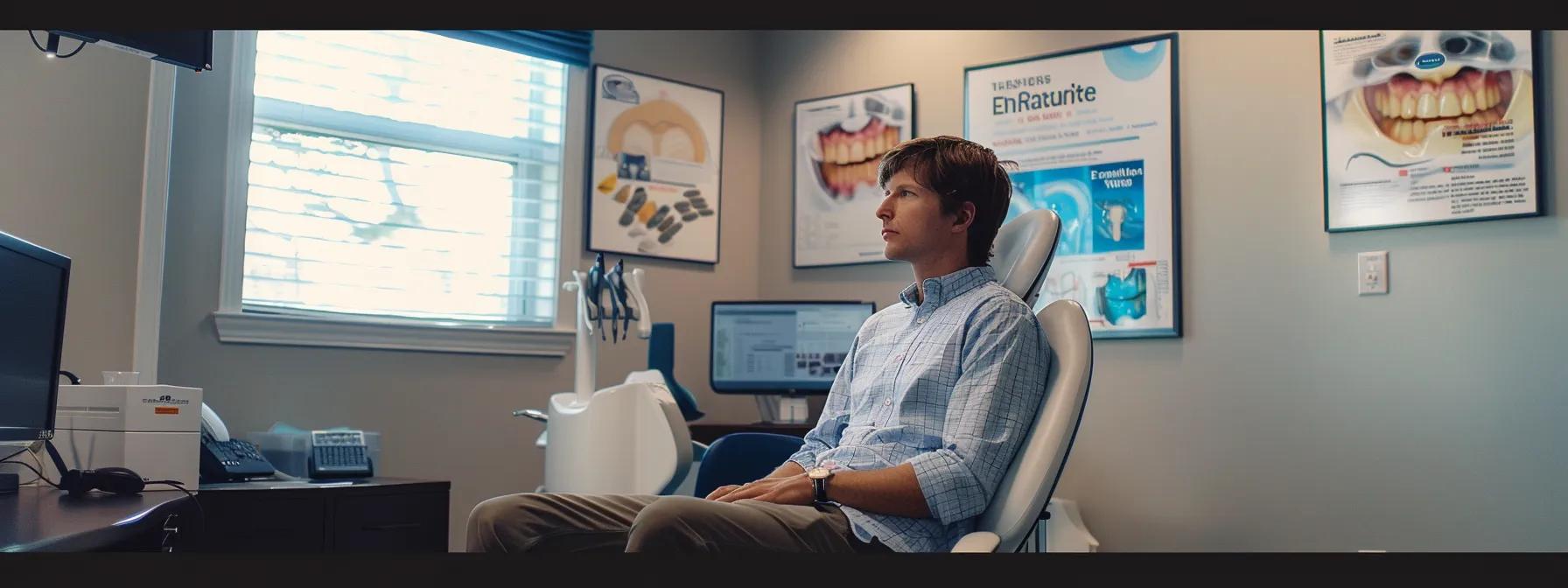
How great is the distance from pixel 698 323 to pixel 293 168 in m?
1.45

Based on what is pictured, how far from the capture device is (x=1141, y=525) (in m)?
3.51

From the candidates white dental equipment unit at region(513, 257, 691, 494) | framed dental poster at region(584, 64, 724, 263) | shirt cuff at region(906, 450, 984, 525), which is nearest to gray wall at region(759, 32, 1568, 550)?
framed dental poster at region(584, 64, 724, 263)

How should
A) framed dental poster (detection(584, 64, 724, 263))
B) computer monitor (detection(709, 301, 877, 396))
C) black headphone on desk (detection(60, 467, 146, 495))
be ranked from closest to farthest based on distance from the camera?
black headphone on desk (detection(60, 467, 146, 495)), computer monitor (detection(709, 301, 877, 396)), framed dental poster (detection(584, 64, 724, 263))

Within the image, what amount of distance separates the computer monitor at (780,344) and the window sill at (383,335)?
1.68 ft

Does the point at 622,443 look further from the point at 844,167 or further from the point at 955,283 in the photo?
the point at 844,167

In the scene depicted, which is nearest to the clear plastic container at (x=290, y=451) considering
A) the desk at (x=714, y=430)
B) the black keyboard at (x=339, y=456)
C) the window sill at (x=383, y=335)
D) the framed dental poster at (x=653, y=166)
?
the black keyboard at (x=339, y=456)

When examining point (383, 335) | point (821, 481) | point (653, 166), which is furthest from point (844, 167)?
point (821, 481)

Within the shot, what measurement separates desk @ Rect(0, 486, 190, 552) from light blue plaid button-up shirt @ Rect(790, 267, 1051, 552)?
97cm

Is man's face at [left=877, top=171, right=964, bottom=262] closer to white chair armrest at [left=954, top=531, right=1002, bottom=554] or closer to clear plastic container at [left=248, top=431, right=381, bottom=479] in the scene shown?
white chair armrest at [left=954, top=531, right=1002, bottom=554]

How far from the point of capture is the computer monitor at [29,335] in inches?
68.6

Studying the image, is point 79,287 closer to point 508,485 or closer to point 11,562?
point 508,485

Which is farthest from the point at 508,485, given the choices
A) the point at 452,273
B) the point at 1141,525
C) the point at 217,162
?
the point at 1141,525

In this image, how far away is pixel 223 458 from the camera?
266 centimetres

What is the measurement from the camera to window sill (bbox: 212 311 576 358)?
11.0 ft
